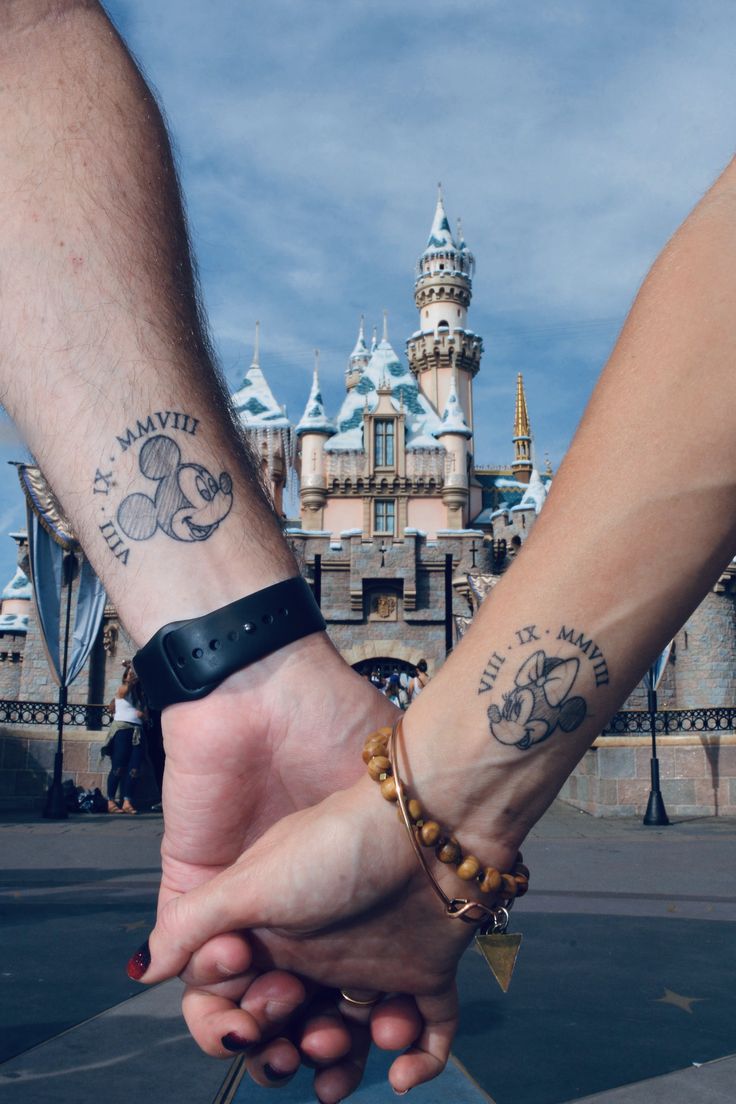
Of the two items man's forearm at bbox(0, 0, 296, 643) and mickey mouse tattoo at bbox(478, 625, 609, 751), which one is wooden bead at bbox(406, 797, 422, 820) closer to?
mickey mouse tattoo at bbox(478, 625, 609, 751)

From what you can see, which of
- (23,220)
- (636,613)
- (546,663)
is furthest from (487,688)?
(23,220)

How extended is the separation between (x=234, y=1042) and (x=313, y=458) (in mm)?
31738

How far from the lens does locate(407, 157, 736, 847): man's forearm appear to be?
88 cm

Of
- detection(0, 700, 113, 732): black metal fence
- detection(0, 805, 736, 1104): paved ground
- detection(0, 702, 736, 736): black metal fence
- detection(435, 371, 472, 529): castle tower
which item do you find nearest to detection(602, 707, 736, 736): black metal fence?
detection(0, 702, 736, 736): black metal fence

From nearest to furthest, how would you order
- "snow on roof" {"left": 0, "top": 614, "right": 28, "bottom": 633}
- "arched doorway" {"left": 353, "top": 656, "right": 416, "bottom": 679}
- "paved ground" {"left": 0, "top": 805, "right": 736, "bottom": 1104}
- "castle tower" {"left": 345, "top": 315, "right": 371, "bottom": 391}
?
1. "paved ground" {"left": 0, "top": 805, "right": 736, "bottom": 1104}
2. "arched doorway" {"left": 353, "top": 656, "right": 416, "bottom": 679}
3. "snow on roof" {"left": 0, "top": 614, "right": 28, "bottom": 633}
4. "castle tower" {"left": 345, "top": 315, "right": 371, "bottom": 391}

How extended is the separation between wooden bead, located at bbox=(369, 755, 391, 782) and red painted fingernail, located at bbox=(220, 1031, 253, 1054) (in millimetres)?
355

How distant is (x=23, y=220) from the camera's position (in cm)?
116

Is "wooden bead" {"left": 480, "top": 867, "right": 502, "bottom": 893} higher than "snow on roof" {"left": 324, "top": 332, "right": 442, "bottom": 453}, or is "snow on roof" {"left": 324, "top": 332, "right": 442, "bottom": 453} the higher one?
"snow on roof" {"left": 324, "top": 332, "right": 442, "bottom": 453}

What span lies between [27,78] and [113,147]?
14 centimetres

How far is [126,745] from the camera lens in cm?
905

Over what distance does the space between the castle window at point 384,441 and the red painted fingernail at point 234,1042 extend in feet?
102

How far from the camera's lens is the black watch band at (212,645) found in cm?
112

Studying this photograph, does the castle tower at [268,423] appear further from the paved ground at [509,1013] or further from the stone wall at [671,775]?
the paved ground at [509,1013]

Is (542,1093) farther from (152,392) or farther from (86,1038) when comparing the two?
(152,392)
